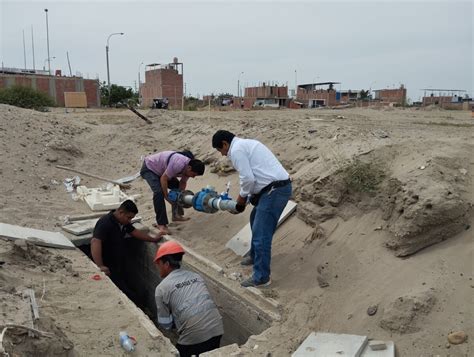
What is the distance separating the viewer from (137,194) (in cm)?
926

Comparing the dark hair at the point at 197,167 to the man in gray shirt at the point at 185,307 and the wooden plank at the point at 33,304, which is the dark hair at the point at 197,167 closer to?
the man in gray shirt at the point at 185,307

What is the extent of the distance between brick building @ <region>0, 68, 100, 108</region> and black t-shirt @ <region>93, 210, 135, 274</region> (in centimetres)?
3487

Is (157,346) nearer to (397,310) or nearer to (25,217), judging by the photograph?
(397,310)

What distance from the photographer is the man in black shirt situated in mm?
5865

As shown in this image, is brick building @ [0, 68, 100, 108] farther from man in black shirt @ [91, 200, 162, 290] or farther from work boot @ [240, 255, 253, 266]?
work boot @ [240, 255, 253, 266]

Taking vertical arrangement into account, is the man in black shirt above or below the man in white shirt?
below

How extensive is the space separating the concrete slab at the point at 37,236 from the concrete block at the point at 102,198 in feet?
5.55

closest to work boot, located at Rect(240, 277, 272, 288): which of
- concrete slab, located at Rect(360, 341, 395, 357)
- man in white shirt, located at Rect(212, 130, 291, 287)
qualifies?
man in white shirt, located at Rect(212, 130, 291, 287)

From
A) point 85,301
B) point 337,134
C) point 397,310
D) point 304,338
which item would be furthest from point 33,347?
point 337,134

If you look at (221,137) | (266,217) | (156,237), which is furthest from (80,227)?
(266,217)

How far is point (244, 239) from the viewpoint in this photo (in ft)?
19.9

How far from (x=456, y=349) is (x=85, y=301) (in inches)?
141

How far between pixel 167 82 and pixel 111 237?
33452 millimetres

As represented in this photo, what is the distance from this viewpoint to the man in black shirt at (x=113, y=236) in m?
5.86
